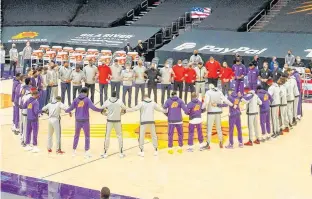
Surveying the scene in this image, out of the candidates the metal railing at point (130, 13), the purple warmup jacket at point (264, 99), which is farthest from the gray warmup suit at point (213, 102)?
the metal railing at point (130, 13)

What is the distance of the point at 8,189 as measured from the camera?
14047mm

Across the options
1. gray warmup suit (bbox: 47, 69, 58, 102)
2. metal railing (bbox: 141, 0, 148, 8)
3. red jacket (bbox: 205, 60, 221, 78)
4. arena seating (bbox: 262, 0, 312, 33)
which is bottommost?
gray warmup suit (bbox: 47, 69, 58, 102)

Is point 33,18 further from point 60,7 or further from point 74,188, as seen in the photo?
point 74,188

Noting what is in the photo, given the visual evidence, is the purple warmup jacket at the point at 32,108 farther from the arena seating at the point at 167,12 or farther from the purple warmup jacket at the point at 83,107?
the arena seating at the point at 167,12

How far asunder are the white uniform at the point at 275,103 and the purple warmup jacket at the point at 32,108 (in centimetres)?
699

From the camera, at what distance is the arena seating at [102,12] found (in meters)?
38.2

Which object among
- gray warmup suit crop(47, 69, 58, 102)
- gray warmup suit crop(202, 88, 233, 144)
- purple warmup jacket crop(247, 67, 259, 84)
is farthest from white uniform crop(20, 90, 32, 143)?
purple warmup jacket crop(247, 67, 259, 84)

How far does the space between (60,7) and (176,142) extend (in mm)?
24324

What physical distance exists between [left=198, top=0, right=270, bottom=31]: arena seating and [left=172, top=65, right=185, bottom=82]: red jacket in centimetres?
1201

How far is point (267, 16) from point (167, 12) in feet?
20.6

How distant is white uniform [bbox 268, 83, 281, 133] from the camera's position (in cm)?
1852

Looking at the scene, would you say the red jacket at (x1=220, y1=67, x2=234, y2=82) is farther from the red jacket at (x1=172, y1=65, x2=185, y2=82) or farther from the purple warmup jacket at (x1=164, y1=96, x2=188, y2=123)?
the purple warmup jacket at (x1=164, y1=96, x2=188, y2=123)

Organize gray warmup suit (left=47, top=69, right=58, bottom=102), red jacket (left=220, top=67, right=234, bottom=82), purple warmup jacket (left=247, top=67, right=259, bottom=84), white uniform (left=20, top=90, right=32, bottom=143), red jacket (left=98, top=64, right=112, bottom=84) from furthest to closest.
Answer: purple warmup jacket (left=247, top=67, right=259, bottom=84) → red jacket (left=220, top=67, right=234, bottom=82) → red jacket (left=98, top=64, right=112, bottom=84) → gray warmup suit (left=47, top=69, right=58, bottom=102) → white uniform (left=20, top=90, right=32, bottom=143)

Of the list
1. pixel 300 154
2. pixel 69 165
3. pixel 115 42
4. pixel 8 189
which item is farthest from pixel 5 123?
pixel 115 42
